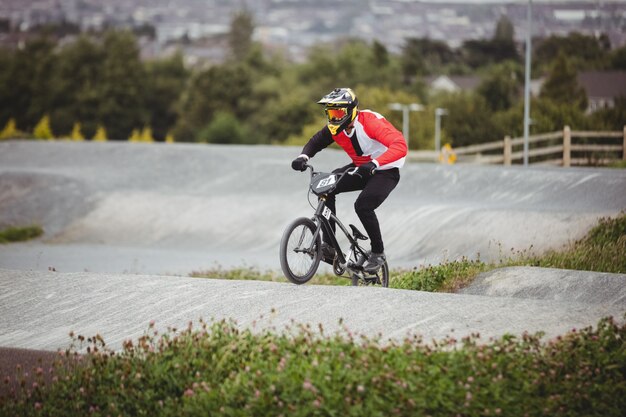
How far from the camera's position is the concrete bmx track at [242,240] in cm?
869

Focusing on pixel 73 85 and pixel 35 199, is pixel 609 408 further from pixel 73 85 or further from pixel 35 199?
pixel 73 85

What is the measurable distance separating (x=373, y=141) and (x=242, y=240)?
11.2 m

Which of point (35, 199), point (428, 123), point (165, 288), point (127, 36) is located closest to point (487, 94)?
point (428, 123)

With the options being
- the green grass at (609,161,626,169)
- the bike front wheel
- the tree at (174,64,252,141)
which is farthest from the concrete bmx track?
the tree at (174,64,252,141)

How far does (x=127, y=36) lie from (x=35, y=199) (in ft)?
222

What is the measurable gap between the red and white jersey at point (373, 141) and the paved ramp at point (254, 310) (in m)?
1.42

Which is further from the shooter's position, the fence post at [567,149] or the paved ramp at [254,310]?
the fence post at [567,149]

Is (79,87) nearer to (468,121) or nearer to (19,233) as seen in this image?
(468,121)

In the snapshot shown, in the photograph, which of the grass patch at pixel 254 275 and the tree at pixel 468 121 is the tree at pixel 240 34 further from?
the grass patch at pixel 254 275

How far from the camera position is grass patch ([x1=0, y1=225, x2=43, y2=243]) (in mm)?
21516

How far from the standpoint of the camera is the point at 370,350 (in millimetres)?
7191

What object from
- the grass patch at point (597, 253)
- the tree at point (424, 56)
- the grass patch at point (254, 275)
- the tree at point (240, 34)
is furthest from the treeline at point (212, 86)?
the grass patch at point (597, 253)

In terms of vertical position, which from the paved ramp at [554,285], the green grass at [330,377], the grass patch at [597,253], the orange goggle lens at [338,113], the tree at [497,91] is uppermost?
the orange goggle lens at [338,113]

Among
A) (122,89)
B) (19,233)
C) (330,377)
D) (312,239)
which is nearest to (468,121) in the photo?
(122,89)
